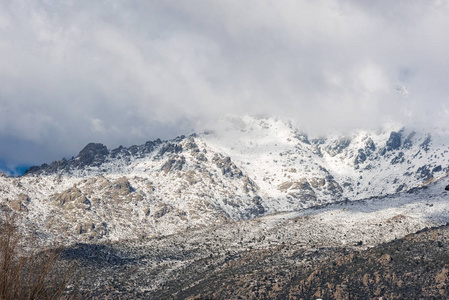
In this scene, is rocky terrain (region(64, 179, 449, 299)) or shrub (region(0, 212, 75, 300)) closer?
shrub (region(0, 212, 75, 300))

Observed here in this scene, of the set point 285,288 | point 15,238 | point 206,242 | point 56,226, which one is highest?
point 56,226

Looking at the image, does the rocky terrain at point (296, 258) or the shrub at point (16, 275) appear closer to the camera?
the shrub at point (16, 275)

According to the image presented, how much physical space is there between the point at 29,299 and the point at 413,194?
11176 cm

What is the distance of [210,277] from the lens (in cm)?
7069

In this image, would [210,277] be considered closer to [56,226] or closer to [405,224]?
[405,224]

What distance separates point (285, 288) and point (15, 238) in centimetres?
4755

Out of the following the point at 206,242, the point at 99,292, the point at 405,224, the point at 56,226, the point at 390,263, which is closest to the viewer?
the point at 390,263

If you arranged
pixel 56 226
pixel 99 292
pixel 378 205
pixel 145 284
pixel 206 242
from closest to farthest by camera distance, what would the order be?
1. pixel 99 292
2. pixel 145 284
3. pixel 206 242
4. pixel 378 205
5. pixel 56 226

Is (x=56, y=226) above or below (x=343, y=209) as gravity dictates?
above

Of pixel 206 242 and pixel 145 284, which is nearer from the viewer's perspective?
pixel 145 284

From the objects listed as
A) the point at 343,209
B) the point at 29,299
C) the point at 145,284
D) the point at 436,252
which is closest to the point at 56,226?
the point at 145,284

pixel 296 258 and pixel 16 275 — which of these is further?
pixel 296 258

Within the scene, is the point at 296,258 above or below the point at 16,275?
above

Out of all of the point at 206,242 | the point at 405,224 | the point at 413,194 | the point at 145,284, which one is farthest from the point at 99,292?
the point at 413,194
